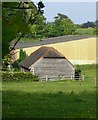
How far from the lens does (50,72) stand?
164ft

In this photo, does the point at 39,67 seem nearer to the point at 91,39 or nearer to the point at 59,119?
the point at 91,39

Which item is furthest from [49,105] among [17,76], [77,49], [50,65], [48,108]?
[77,49]

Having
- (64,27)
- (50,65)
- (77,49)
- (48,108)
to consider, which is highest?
(64,27)

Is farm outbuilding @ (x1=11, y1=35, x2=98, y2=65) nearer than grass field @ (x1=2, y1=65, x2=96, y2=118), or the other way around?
grass field @ (x1=2, y1=65, x2=96, y2=118)

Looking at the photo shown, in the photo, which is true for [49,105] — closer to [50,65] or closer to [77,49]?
[50,65]

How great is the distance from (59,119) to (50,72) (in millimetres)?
37774

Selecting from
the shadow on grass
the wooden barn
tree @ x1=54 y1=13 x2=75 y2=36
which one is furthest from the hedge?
tree @ x1=54 y1=13 x2=75 y2=36

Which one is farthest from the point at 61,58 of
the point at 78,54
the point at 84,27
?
the point at 84,27

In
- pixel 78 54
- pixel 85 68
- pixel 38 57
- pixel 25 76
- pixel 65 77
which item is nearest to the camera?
pixel 25 76

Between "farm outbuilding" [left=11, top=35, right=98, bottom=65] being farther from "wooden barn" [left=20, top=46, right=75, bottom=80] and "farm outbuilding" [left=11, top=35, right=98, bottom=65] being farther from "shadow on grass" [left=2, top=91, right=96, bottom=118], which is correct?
"shadow on grass" [left=2, top=91, right=96, bottom=118]

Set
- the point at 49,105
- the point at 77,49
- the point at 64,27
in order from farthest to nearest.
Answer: the point at 64,27
the point at 77,49
the point at 49,105

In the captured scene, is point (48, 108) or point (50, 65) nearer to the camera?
point (48, 108)

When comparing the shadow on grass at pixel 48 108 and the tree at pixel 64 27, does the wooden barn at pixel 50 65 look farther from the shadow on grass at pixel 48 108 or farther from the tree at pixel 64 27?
the tree at pixel 64 27

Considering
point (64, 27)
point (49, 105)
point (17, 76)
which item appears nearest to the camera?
point (49, 105)
